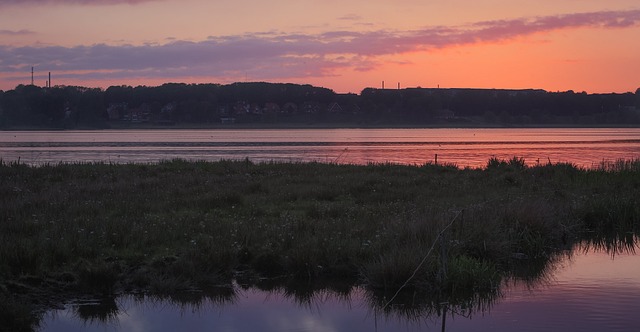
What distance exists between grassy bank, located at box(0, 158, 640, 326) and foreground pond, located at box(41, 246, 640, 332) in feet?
1.94

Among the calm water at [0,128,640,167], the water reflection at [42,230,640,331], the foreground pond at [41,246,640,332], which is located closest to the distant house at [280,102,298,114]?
the calm water at [0,128,640,167]

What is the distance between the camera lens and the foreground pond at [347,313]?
11.8 metres

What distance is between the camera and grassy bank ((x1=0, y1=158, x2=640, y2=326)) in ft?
44.2

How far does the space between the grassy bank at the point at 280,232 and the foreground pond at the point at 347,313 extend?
592 mm

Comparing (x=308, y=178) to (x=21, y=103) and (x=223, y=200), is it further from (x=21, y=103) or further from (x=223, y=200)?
(x=21, y=103)

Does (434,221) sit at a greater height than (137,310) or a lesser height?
greater

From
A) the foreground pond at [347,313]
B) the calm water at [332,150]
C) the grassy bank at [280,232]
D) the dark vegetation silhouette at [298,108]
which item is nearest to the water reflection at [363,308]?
the foreground pond at [347,313]

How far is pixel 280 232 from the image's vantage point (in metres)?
16.2

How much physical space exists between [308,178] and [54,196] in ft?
35.9

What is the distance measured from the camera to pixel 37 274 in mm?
13031

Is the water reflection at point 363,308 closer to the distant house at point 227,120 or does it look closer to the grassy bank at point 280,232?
the grassy bank at point 280,232

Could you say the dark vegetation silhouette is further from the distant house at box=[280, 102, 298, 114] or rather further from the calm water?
the calm water

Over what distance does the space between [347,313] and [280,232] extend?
158 inches

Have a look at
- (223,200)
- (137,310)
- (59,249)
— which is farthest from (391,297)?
(223,200)
